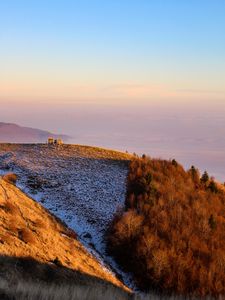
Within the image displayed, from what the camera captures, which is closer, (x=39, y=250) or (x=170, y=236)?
(x=39, y=250)

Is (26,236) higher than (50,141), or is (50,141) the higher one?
(50,141)

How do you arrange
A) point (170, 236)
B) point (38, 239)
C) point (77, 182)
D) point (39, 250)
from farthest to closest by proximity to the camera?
point (77, 182) < point (170, 236) < point (38, 239) < point (39, 250)

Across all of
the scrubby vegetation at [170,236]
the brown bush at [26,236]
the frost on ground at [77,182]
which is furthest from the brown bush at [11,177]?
the brown bush at [26,236]

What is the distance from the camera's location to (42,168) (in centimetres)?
3638

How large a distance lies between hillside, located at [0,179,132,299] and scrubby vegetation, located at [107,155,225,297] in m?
2.72

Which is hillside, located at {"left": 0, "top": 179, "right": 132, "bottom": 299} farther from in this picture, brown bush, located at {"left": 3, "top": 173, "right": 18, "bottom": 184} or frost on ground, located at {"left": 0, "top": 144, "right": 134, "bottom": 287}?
brown bush, located at {"left": 3, "top": 173, "right": 18, "bottom": 184}

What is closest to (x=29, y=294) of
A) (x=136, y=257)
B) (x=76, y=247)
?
(x=76, y=247)

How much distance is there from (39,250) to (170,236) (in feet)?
32.6

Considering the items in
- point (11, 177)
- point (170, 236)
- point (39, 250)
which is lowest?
point (39, 250)

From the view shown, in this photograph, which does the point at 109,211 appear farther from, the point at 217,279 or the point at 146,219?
the point at 217,279

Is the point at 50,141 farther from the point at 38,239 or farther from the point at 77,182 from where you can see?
the point at 38,239

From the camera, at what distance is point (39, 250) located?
67.3ft

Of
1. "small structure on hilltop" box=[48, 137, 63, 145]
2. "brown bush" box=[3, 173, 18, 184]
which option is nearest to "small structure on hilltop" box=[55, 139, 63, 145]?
"small structure on hilltop" box=[48, 137, 63, 145]

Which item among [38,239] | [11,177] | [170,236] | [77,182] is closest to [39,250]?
[38,239]
